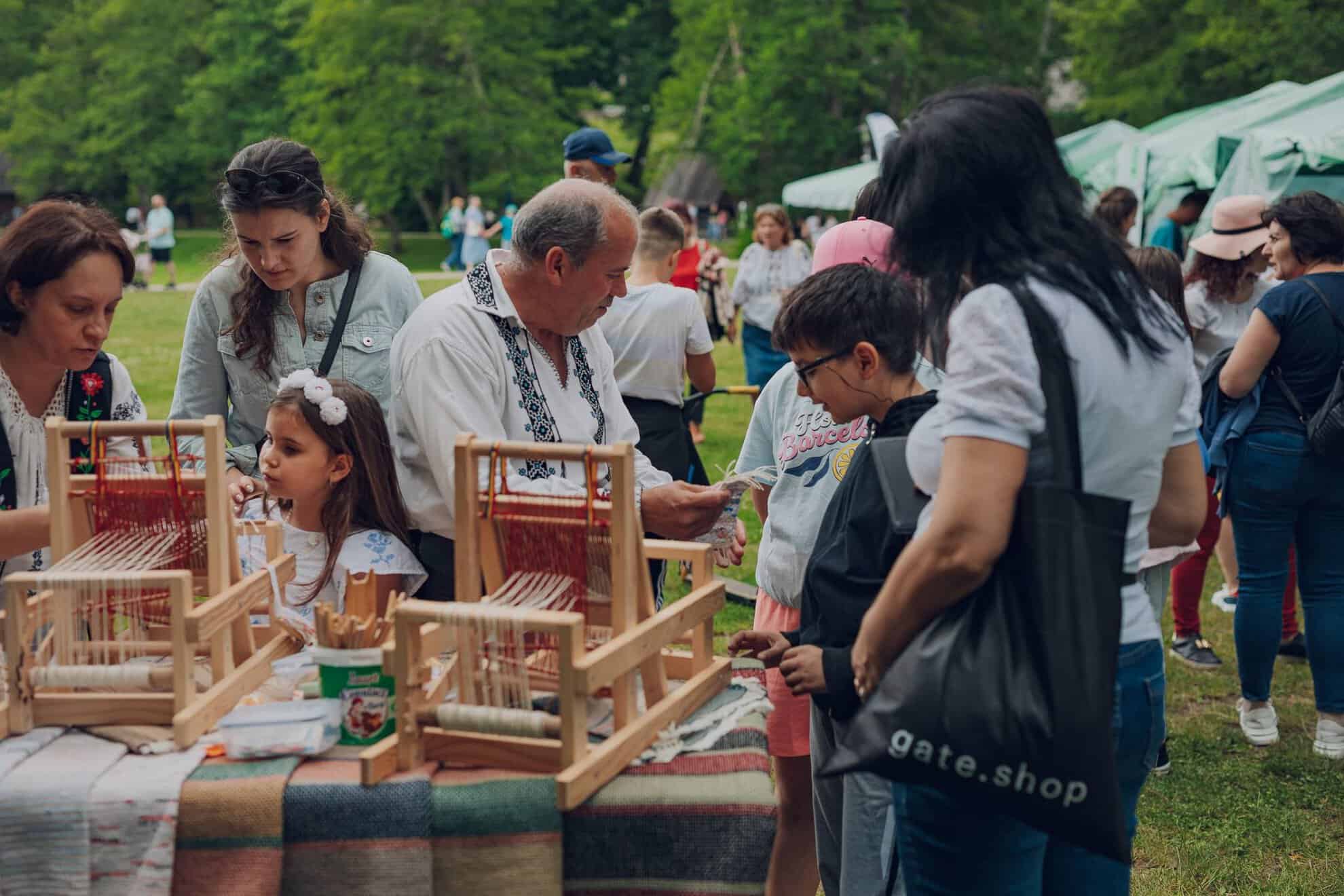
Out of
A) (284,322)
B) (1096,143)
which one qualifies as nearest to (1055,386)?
(284,322)

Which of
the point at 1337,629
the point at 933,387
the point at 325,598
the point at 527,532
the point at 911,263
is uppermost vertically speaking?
the point at 911,263

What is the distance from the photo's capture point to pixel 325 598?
276 centimetres

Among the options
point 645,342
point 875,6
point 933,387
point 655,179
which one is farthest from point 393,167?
point 933,387

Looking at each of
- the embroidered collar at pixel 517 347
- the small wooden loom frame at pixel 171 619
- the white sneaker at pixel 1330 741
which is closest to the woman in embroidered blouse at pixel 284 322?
the embroidered collar at pixel 517 347

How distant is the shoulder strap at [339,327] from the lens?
10.4 ft

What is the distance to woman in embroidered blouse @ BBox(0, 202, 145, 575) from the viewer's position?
2426 mm

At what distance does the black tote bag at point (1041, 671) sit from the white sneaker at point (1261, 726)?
10.5ft

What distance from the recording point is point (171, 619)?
1.98 m

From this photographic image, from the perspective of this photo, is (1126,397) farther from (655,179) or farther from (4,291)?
(655,179)

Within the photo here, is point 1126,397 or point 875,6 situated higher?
point 875,6

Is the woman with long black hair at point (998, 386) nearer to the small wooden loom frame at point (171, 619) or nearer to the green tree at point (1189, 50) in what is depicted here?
the small wooden loom frame at point (171, 619)

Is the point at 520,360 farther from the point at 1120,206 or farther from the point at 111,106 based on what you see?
the point at 111,106

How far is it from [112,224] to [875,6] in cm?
3729

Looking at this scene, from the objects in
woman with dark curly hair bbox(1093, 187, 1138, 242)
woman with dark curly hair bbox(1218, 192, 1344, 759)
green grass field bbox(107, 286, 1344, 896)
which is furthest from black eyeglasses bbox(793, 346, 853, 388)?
woman with dark curly hair bbox(1093, 187, 1138, 242)
